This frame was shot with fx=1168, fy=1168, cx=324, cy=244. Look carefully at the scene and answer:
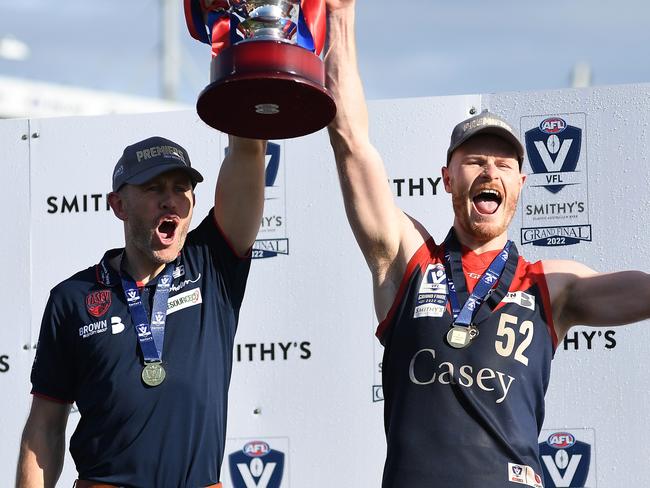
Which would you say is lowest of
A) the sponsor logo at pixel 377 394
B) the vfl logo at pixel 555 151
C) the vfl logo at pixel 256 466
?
the vfl logo at pixel 256 466

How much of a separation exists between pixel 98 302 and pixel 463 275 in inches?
44.2

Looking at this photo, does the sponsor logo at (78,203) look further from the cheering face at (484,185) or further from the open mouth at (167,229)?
the cheering face at (484,185)

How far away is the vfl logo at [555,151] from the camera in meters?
4.54

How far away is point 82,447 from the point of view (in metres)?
3.49

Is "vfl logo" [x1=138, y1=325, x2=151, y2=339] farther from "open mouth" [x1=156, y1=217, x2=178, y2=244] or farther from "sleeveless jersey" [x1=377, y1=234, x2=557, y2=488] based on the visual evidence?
"sleeveless jersey" [x1=377, y1=234, x2=557, y2=488]

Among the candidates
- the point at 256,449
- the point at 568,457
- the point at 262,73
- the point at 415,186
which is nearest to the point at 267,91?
the point at 262,73

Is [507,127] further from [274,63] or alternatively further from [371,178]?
[274,63]

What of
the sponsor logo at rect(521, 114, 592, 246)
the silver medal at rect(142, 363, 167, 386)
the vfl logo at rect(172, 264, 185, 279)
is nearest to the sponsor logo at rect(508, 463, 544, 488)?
the silver medal at rect(142, 363, 167, 386)

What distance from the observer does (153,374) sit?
11.1ft

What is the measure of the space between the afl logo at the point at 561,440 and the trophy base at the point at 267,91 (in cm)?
179

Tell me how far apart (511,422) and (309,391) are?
1.60 m

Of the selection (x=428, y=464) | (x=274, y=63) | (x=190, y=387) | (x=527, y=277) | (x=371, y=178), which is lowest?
(x=428, y=464)

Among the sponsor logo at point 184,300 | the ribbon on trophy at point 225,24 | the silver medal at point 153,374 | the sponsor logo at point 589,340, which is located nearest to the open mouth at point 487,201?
the ribbon on trophy at point 225,24

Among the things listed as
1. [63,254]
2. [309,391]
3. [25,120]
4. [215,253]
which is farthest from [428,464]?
[25,120]
